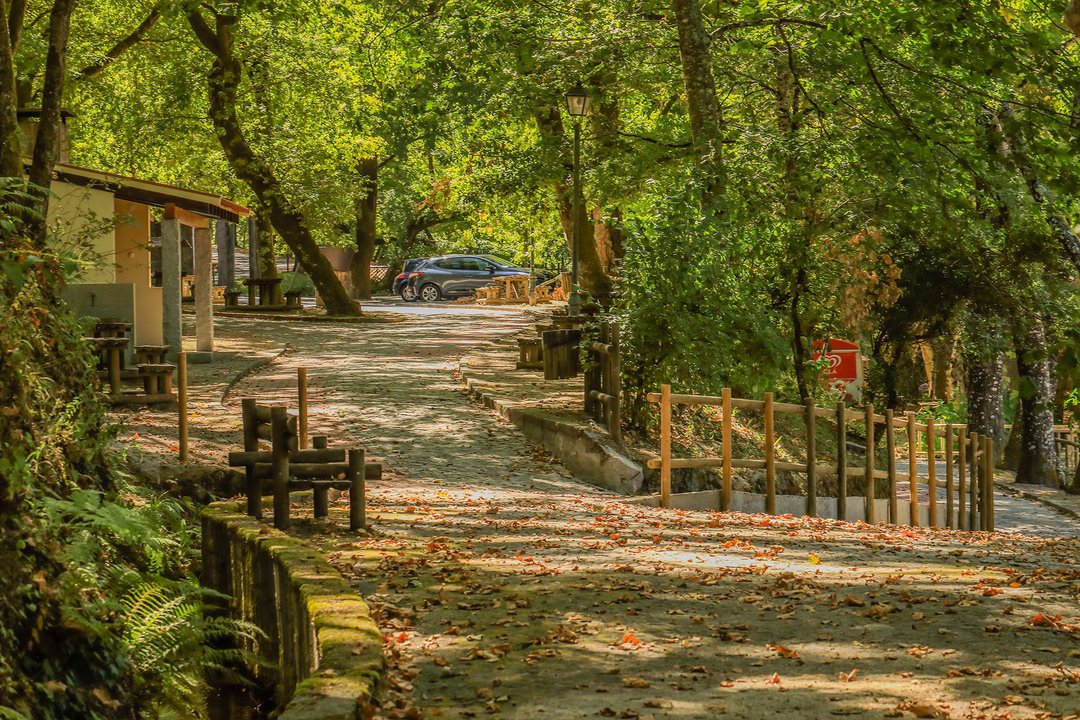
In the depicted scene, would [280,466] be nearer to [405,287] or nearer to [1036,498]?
[1036,498]

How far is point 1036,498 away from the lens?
26.1 metres

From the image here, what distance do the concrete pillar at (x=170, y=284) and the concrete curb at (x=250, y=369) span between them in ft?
3.84

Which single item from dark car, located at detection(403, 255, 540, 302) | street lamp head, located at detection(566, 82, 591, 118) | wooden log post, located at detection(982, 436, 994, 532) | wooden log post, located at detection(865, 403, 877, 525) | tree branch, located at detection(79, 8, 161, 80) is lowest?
wooden log post, located at detection(982, 436, 994, 532)

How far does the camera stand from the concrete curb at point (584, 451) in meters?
15.4

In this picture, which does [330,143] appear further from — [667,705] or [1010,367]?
[667,705]

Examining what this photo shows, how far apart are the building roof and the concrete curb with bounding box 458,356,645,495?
7.27 meters

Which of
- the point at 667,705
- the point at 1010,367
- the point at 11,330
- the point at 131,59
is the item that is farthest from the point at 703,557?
the point at 1010,367

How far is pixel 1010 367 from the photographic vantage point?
42.6 meters

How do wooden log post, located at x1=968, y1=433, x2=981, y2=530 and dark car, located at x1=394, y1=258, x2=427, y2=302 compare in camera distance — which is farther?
dark car, located at x1=394, y1=258, x2=427, y2=302

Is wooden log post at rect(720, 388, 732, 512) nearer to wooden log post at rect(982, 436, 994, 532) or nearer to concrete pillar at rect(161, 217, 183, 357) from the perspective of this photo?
wooden log post at rect(982, 436, 994, 532)

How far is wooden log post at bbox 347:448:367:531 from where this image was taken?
10570 millimetres

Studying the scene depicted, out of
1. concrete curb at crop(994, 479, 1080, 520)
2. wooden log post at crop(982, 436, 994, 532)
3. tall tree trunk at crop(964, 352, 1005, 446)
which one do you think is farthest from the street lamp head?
concrete curb at crop(994, 479, 1080, 520)

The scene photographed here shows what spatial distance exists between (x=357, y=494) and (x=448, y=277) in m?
44.0

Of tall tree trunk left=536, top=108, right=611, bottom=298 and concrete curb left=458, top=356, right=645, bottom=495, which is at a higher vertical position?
tall tree trunk left=536, top=108, right=611, bottom=298
